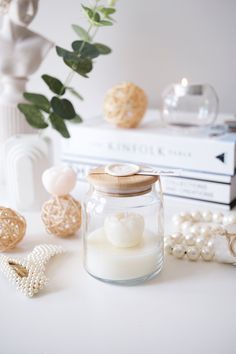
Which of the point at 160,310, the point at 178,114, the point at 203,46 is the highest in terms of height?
the point at 203,46

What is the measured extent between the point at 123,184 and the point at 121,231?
62 mm

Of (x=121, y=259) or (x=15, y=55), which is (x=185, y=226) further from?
(x=15, y=55)

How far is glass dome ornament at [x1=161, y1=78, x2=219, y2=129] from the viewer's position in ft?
2.60

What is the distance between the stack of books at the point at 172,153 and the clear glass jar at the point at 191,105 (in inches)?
1.1

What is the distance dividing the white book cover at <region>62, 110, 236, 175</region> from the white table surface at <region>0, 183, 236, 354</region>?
205 mm

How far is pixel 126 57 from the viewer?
1.00 meters

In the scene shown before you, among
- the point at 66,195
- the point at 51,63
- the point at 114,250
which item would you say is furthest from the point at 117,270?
the point at 51,63

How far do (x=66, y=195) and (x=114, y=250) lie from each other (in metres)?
0.14

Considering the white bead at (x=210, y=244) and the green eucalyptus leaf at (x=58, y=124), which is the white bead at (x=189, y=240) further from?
the green eucalyptus leaf at (x=58, y=124)

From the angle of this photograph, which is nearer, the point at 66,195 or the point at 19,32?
the point at 66,195

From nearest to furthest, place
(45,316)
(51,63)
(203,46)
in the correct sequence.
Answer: (45,316), (203,46), (51,63)

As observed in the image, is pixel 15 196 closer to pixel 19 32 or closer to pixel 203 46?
pixel 19 32

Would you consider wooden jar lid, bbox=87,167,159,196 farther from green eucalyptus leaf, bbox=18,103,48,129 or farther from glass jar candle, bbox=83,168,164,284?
green eucalyptus leaf, bbox=18,103,48,129

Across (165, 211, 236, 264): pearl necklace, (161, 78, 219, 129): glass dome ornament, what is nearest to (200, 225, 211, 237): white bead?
(165, 211, 236, 264): pearl necklace
